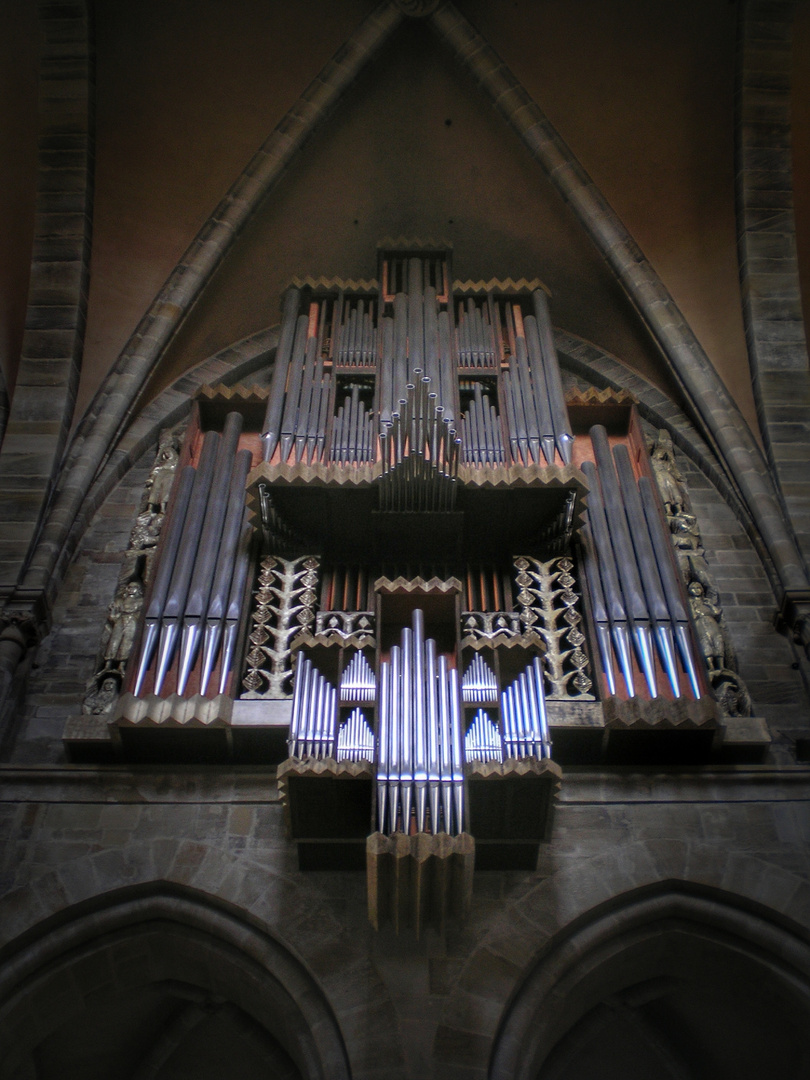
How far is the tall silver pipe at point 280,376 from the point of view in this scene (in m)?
9.06

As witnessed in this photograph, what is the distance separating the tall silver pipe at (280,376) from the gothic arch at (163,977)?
3855mm

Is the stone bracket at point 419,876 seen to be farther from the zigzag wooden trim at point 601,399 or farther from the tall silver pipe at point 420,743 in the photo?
the zigzag wooden trim at point 601,399

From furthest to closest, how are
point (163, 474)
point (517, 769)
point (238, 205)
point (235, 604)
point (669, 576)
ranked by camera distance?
point (238, 205)
point (163, 474)
point (669, 576)
point (235, 604)
point (517, 769)

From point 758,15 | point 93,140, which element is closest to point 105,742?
point 93,140

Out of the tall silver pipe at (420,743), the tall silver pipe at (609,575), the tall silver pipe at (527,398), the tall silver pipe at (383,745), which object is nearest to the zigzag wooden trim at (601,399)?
the tall silver pipe at (527,398)

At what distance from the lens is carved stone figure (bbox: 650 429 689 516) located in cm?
927

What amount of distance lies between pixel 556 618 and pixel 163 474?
3813 millimetres

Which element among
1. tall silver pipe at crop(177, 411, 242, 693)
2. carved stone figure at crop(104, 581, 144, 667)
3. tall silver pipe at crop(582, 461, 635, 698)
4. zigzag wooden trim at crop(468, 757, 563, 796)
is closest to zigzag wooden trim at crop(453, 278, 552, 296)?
tall silver pipe at crop(582, 461, 635, 698)

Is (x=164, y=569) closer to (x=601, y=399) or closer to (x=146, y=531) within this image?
(x=146, y=531)

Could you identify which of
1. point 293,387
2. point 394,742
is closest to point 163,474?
point 293,387

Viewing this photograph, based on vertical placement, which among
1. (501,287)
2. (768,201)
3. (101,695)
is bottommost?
(101,695)

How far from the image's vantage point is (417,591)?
692cm

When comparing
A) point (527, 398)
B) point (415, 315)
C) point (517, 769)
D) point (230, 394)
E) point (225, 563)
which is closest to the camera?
point (517, 769)

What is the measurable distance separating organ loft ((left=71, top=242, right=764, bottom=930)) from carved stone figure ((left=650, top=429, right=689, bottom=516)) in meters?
0.03
